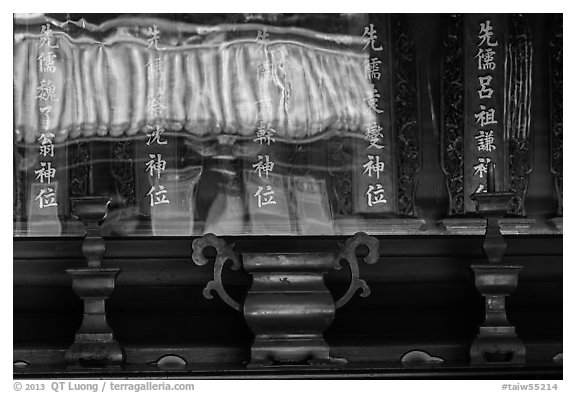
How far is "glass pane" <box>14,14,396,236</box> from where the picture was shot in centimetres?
367

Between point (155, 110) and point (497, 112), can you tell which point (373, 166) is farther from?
point (155, 110)

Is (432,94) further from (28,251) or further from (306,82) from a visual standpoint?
(28,251)

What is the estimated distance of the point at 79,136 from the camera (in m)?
3.68

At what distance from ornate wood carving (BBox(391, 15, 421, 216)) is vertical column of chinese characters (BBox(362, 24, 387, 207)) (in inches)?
2.2

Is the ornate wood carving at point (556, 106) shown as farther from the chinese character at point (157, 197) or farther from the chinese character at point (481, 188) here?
the chinese character at point (157, 197)

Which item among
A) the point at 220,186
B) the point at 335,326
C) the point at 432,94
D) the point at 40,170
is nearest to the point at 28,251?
the point at 40,170

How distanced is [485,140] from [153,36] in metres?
1.09

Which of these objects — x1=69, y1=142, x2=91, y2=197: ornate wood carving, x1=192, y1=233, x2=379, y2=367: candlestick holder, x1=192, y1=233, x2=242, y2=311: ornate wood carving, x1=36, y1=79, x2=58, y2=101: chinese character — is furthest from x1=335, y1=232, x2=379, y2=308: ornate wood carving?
x1=36, y1=79, x2=58, y2=101: chinese character

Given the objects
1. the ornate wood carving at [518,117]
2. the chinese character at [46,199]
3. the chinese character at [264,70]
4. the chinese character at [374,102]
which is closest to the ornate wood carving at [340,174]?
the chinese character at [374,102]

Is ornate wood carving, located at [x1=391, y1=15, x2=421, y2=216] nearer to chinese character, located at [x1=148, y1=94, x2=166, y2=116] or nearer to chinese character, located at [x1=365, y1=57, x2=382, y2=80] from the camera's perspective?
chinese character, located at [x1=365, y1=57, x2=382, y2=80]

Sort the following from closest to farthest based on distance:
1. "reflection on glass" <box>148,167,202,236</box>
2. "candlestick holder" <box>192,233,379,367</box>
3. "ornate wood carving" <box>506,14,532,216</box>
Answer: "candlestick holder" <box>192,233,379,367</box>, "reflection on glass" <box>148,167,202,236</box>, "ornate wood carving" <box>506,14,532,216</box>

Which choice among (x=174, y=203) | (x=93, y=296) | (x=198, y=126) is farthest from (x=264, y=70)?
(x=93, y=296)

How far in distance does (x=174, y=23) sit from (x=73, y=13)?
0.31m

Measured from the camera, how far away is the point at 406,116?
3.75m
